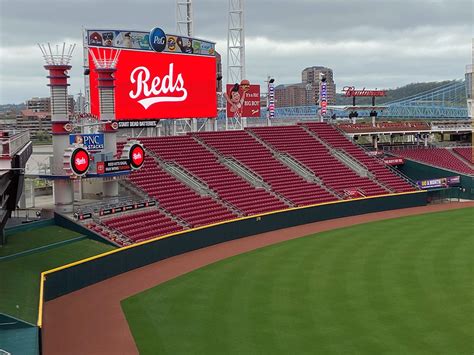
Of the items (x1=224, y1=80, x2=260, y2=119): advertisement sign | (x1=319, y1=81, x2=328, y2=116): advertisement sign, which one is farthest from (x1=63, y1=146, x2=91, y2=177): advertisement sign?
(x1=319, y1=81, x2=328, y2=116): advertisement sign

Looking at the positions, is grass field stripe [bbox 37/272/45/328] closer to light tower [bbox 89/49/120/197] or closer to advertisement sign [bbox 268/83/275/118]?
light tower [bbox 89/49/120/197]

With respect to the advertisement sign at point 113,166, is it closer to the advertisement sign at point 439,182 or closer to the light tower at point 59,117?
the light tower at point 59,117

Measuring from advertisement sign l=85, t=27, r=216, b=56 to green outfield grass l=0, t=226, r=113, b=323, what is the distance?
508 inches

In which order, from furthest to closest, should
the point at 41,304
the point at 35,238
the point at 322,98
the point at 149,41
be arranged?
the point at 322,98
the point at 149,41
the point at 35,238
the point at 41,304

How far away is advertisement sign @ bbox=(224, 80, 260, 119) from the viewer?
49.0 m

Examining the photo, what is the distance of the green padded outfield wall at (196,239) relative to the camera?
905 inches

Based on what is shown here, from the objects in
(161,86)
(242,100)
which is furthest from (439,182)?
(161,86)

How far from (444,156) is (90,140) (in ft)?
135

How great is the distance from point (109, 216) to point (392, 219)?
19975mm

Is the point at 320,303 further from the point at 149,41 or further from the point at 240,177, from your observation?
the point at 149,41

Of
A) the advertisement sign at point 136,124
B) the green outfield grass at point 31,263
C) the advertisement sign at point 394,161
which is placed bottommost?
the green outfield grass at point 31,263

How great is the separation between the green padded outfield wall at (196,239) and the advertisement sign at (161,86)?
9878 mm

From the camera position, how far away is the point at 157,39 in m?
37.8

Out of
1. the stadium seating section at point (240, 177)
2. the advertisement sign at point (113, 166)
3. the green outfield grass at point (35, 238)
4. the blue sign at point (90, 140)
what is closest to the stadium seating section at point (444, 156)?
the stadium seating section at point (240, 177)
